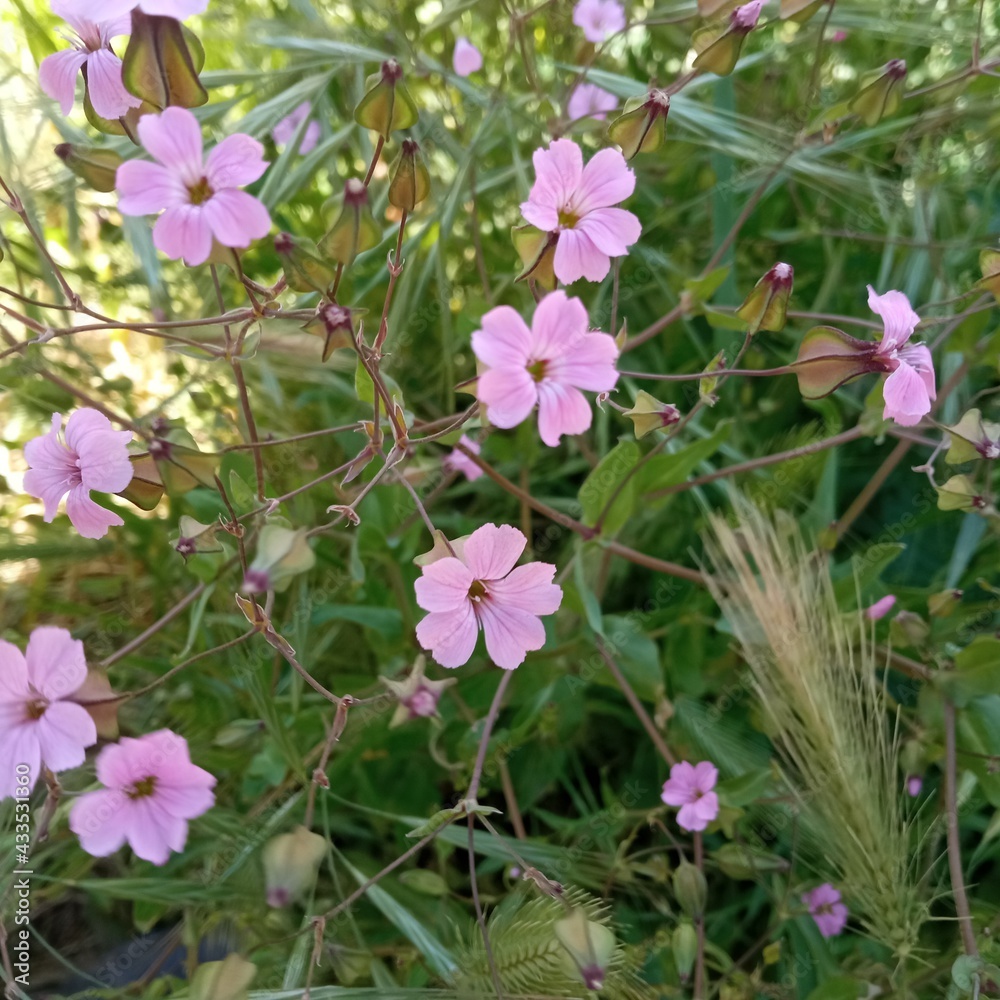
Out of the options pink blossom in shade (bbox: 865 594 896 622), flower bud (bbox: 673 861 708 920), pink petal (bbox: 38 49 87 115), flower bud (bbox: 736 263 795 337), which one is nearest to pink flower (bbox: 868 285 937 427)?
flower bud (bbox: 736 263 795 337)

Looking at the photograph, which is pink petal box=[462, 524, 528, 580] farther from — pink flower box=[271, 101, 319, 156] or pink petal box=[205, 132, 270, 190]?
pink flower box=[271, 101, 319, 156]

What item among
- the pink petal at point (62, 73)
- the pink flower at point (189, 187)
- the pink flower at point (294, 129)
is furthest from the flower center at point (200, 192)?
the pink flower at point (294, 129)

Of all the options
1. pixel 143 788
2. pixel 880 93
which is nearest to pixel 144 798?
pixel 143 788

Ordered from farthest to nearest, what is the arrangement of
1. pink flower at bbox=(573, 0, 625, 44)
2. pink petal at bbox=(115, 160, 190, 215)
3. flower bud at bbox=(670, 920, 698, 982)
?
pink flower at bbox=(573, 0, 625, 44) → flower bud at bbox=(670, 920, 698, 982) → pink petal at bbox=(115, 160, 190, 215)

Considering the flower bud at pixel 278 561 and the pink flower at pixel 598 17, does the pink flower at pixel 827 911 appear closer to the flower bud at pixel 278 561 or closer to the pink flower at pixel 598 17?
the flower bud at pixel 278 561

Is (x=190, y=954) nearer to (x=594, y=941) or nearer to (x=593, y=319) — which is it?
(x=594, y=941)

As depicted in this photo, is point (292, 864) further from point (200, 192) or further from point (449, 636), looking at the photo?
point (200, 192)
